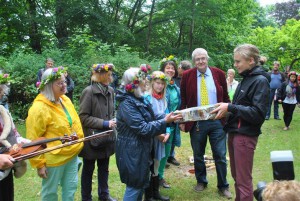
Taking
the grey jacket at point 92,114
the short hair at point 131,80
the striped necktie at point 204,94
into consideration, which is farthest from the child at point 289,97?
the short hair at point 131,80

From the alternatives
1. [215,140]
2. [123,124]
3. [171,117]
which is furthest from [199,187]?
[123,124]

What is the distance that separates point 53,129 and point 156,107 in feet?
5.64

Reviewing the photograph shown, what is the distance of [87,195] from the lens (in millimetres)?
4211

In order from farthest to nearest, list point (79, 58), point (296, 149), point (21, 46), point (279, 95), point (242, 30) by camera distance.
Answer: point (242, 30), point (21, 46), point (79, 58), point (279, 95), point (296, 149)

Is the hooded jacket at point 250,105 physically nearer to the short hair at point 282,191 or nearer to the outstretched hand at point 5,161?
the short hair at point 282,191

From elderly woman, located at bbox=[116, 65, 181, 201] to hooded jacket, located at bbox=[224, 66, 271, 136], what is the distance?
2.34 ft

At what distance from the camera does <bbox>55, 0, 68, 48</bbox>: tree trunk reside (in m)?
15.1

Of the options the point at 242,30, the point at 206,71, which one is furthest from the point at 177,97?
the point at 242,30

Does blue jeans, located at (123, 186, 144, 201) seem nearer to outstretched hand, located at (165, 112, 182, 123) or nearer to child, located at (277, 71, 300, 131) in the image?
outstretched hand, located at (165, 112, 182, 123)

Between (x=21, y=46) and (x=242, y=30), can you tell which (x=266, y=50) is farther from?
(x=21, y=46)

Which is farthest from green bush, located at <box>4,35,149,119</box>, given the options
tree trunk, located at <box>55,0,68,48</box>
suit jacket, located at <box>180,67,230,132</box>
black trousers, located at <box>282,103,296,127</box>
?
suit jacket, located at <box>180,67,230,132</box>

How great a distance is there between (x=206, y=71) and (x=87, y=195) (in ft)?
8.10

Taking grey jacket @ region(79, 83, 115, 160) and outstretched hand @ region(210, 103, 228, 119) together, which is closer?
outstretched hand @ region(210, 103, 228, 119)

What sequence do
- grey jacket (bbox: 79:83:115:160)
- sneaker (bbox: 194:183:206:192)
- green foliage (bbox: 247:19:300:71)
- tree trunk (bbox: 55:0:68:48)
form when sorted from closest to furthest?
1. grey jacket (bbox: 79:83:115:160)
2. sneaker (bbox: 194:183:206:192)
3. tree trunk (bbox: 55:0:68:48)
4. green foliage (bbox: 247:19:300:71)
